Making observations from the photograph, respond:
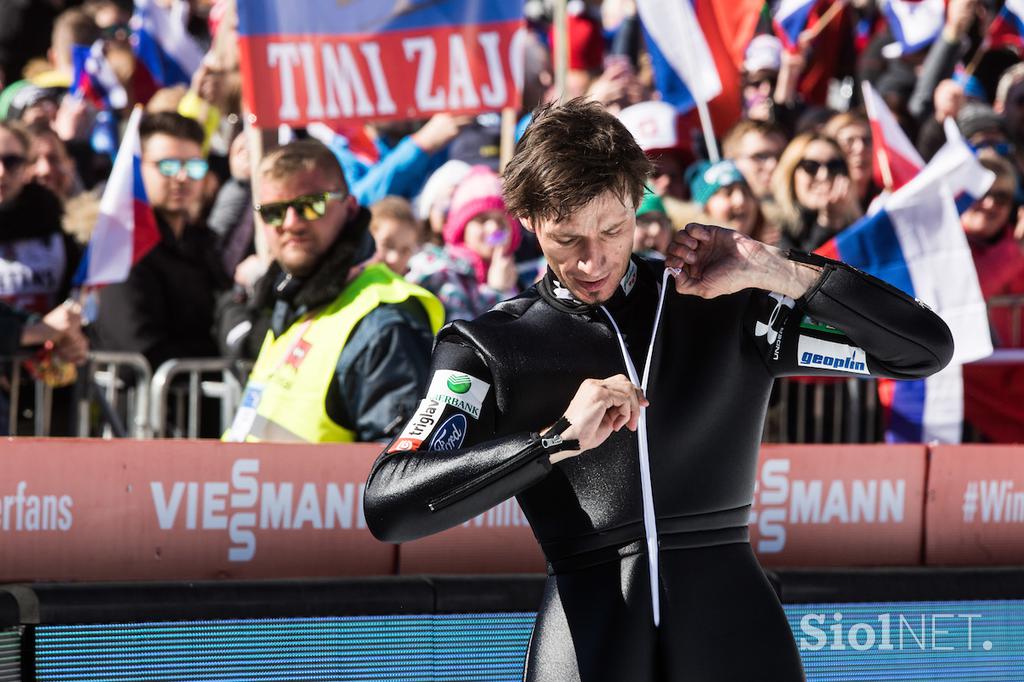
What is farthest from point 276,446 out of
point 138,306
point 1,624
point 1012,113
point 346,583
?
point 1012,113

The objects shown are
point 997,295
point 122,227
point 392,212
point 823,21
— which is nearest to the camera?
point 122,227

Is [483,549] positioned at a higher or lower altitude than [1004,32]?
lower

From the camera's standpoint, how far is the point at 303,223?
4953mm

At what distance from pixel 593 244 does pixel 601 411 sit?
0.44 m

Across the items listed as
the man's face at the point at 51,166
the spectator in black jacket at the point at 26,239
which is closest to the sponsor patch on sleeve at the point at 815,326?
the spectator in black jacket at the point at 26,239

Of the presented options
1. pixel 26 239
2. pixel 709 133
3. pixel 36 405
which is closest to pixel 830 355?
pixel 36 405

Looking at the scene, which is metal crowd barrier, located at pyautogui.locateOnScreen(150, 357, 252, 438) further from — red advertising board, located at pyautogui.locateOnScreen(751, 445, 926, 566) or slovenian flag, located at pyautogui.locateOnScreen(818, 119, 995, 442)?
slovenian flag, located at pyautogui.locateOnScreen(818, 119, 995, 442)

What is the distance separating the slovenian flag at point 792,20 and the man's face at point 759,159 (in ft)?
7.70

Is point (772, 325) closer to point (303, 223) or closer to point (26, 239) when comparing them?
point (303, 223)

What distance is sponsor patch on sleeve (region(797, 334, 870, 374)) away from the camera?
9.81ft

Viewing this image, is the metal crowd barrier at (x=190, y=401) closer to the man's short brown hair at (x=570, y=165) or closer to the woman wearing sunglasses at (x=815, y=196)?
the woman wearing sunglasses at (x=815, y=196)

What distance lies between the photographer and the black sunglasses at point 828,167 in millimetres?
7457

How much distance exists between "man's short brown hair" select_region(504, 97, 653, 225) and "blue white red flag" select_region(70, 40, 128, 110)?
7.16 meters

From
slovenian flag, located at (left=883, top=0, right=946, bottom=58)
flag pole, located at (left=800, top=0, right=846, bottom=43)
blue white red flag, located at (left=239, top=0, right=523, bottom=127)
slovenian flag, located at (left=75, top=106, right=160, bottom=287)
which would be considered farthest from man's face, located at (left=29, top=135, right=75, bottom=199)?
slovenian flag, located at (left=883, top=0, right=946, bottom=58)
